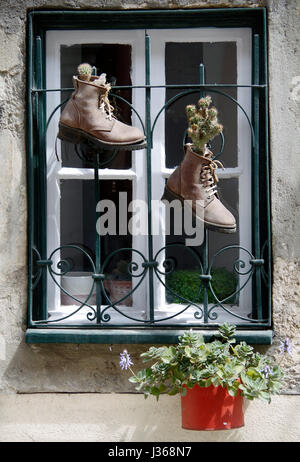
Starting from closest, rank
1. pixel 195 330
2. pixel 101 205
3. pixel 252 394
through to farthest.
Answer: pixel 252 394, pixel 195 330, pixel 101 205

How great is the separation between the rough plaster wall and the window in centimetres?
6

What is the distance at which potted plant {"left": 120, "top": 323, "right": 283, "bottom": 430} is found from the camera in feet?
9.32

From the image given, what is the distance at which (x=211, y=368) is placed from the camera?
2.84 meters

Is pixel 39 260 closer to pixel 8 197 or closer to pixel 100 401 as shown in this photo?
pixel 8 197

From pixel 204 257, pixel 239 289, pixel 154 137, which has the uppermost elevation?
pixel 154 137

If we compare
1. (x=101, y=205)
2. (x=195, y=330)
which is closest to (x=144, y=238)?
(x=101, y=205)

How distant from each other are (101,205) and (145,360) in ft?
2.71

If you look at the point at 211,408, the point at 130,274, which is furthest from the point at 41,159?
the point at 211,408

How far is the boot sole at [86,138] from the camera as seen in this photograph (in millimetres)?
3105

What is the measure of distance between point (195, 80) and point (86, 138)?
2.15ft

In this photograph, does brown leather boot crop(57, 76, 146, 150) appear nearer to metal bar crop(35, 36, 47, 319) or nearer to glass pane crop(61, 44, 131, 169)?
metal bar crop(35, 36, 47, 319)

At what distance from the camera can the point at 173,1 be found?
3266 millimetres

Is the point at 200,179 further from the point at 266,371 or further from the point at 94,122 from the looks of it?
the point at 266,371

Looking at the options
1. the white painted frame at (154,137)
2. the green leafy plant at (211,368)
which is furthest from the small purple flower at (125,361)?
the white painted frame at (154,137)
